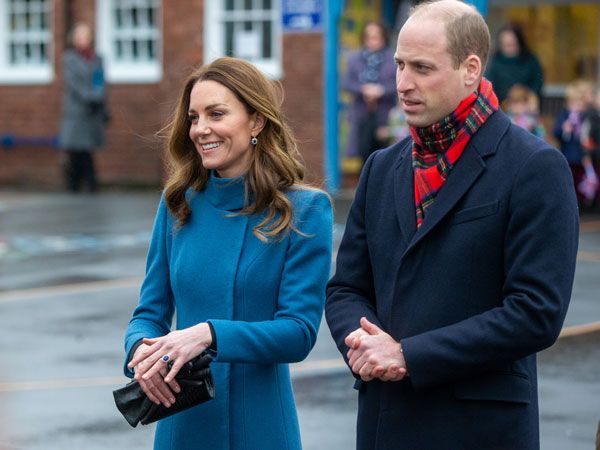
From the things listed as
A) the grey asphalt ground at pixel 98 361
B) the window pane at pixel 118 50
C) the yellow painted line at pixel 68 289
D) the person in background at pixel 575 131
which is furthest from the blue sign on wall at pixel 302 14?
the yellow painted line at pixel 68 289

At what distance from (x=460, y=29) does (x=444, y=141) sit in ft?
0.93

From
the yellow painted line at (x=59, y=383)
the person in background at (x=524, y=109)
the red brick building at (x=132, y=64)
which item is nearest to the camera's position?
the yellow painted line at (x=59, y=383)

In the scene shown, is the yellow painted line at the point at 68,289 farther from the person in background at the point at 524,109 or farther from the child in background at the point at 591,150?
the child in background at the point at 591,150

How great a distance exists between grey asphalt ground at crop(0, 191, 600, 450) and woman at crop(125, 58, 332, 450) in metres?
2.86

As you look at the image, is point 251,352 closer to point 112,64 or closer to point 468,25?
point 468,25

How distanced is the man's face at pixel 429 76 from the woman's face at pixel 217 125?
0.63 metres

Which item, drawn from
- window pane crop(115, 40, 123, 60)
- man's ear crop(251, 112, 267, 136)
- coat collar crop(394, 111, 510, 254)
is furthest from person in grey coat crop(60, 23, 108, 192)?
coat collar crop(394, 111, 510, 254)

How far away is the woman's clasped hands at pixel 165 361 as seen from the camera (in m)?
3.81

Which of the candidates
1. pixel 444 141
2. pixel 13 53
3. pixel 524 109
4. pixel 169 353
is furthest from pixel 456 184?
pixel 13 53

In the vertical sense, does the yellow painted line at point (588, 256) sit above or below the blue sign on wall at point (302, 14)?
below

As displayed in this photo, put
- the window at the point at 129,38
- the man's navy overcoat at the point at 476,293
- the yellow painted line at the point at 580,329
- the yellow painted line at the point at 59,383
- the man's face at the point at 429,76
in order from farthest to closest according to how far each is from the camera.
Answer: the window at the point at 129,38 < the yellow painted line at the point at 580,329 < the yellow painted line at the point at 59,383 < the man's face at the point at 429,76 < the man's navy overcoat at the point at 476,293

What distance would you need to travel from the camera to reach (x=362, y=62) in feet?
60.5

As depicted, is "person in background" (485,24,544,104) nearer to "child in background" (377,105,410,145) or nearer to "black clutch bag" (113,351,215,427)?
"child in background" (377,105,410,145)

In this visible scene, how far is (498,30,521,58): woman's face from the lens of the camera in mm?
18016
